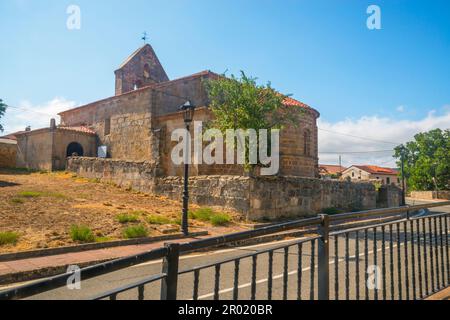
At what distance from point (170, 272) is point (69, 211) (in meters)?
11.2

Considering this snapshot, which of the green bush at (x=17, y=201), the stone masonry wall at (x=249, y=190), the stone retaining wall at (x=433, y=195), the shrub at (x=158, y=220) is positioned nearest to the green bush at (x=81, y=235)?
the shrub at (x=158, y=220)

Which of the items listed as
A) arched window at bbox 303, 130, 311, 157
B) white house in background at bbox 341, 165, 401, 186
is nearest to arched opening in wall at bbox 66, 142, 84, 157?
arched window at bbox 303, 130, 311, 157

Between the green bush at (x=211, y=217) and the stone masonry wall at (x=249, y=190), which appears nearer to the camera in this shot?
the green bush at (x=211, y=217)

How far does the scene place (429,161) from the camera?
52.3 metres

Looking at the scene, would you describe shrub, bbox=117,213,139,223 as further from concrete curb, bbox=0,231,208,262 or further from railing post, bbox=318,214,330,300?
railing post, bbox=318,214,330,300

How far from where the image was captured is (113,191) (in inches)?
695

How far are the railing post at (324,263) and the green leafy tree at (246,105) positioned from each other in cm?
1229

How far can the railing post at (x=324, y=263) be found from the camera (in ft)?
8.88

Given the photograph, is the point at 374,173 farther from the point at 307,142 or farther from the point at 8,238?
Answer: the point at 8,238

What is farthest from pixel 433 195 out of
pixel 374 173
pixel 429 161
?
pixel 374 173

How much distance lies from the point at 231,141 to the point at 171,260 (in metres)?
13.8

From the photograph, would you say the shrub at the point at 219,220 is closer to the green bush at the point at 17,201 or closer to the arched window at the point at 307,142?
the green bush at the point at 17,201

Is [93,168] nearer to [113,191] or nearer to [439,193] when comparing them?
[113,191]
